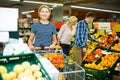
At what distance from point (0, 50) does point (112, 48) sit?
12.9 feet

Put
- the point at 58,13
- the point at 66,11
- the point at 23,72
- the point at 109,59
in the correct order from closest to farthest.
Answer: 1. the point at 23,72
2. the point at 109,59
3. the point at 66,11
4. the point at 58,13

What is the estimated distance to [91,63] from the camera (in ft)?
18.5

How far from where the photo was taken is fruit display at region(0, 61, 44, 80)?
71.2 inches

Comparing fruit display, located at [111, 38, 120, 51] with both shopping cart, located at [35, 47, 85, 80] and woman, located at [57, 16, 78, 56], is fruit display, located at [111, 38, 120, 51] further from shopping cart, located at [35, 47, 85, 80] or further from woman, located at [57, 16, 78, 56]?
shopping cart, located at [35, 47, 85, 80]

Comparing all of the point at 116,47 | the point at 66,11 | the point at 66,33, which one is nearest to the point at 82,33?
the point at 66,33

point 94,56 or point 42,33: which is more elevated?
point 42,33

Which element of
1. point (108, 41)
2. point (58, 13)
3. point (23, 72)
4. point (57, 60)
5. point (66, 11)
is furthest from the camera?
point (58, 13)

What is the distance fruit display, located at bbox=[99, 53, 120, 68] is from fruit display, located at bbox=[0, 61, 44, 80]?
11.7 ft

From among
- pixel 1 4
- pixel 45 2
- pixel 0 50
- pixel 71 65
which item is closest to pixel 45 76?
pixel 71 65

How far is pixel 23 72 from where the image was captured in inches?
74.8

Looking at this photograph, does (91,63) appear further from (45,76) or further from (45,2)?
(45,2)

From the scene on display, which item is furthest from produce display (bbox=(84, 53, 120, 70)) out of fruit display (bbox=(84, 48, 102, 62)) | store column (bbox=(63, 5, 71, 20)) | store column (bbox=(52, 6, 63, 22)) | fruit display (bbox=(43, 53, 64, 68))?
store column (bbox=(52, 6, 63, 22))

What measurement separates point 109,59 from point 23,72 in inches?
150

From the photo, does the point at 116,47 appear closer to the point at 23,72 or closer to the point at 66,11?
the point at 23,72
